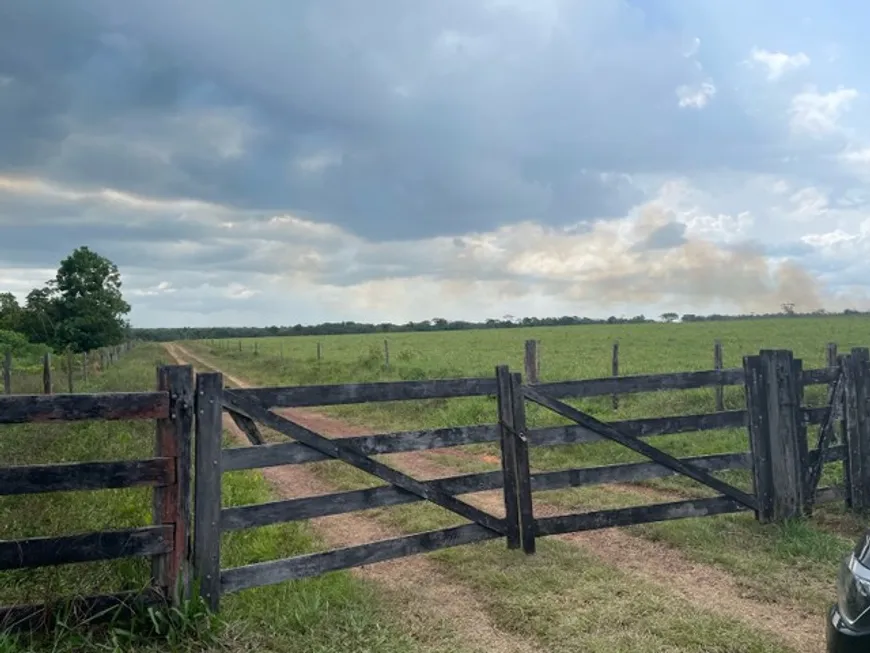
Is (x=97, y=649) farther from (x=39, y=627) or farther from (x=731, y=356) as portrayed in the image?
(x=731, y=356)

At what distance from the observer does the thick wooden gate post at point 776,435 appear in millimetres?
7656

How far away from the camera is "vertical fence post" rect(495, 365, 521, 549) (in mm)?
6598

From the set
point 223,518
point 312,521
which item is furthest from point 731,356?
point 223,518

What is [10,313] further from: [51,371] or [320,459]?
[320,459]

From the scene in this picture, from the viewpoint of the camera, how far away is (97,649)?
4.46m

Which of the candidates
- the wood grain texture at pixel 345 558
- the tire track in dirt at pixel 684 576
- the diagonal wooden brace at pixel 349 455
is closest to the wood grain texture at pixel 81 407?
the diagonal wooden brace at pixel 349 455

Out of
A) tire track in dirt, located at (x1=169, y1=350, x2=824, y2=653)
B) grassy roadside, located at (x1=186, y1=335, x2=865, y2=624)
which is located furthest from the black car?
grassy roadside, located at (x1=186, y1=335, x2=865, y2=624)

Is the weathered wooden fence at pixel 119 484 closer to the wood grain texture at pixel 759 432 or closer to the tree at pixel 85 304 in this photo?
the wood grain texture at pixel 759 432

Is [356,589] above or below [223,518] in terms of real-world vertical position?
below

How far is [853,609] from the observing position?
10.2ft

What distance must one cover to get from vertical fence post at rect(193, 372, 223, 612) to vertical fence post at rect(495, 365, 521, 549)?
2552 millimetres

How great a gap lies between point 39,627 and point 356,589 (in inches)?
85.3

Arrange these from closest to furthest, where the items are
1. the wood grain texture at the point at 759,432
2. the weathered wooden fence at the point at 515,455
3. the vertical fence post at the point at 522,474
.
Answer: the weathered wooden fence at the point at 515,455 < the vertical fence post at the point at 522,474 < the wood grain texture at the point at 759,432

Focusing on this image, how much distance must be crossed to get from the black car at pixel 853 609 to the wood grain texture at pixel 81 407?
13.3 feet
